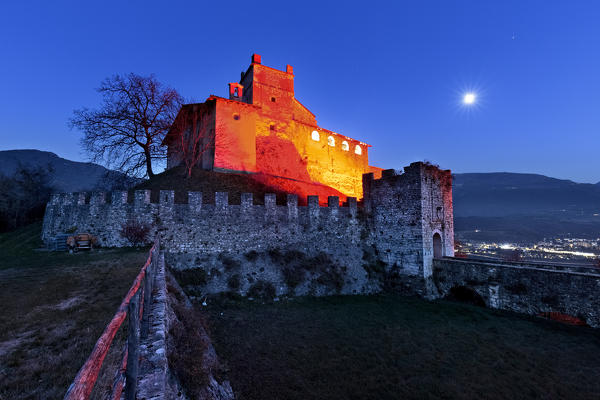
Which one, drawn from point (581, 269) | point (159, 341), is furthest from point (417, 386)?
point (581, 269)

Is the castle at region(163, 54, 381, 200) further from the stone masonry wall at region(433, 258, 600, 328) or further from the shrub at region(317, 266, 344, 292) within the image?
the stone masonry wall at region(433, 258, 600, 328)

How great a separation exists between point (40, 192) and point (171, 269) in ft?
114

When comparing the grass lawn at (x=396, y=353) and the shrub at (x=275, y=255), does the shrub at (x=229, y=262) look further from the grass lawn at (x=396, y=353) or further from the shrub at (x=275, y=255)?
the grass lawn at (x=396, y=353)

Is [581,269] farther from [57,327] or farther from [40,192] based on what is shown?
[40,192]

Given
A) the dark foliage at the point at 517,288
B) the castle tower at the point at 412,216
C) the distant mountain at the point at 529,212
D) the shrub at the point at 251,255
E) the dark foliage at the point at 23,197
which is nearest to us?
the dark foliage at the point at 517,288

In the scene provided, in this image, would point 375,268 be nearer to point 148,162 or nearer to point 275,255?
point 275,255

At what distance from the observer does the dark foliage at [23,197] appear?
29734 millimetres

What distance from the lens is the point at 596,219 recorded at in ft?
366

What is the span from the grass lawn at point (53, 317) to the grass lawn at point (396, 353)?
4616 millimetres

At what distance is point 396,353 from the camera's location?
10.0 meters

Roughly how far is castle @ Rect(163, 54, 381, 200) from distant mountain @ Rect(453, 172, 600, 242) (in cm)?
7314

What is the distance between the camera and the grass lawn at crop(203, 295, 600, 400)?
791 cm

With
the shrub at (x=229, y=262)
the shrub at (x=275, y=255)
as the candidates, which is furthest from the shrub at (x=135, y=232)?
the shrub at (x=275, y=255)

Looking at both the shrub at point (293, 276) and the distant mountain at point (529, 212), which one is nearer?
the shrub at point (293, 276)
